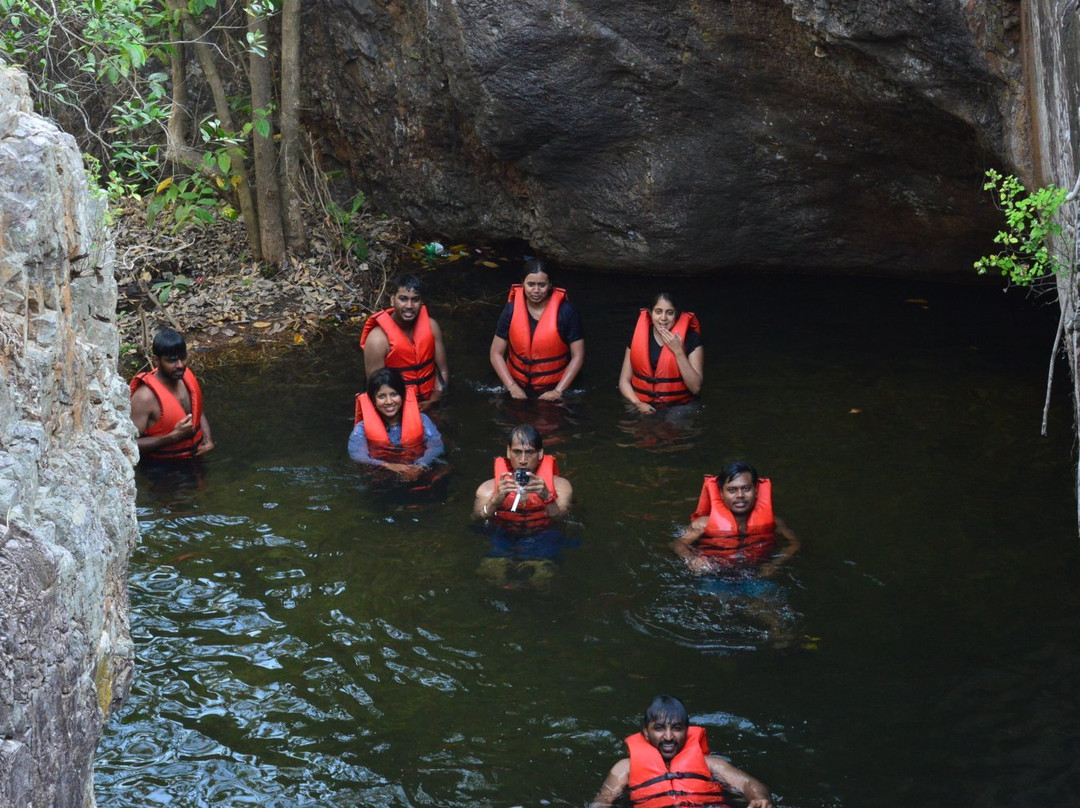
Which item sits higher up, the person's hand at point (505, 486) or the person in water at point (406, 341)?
the person in water at point (406, 341)

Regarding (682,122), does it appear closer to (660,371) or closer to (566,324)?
(566,324)

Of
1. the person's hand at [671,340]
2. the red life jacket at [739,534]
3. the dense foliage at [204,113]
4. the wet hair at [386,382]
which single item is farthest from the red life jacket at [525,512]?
the dense foliage at [204,113]

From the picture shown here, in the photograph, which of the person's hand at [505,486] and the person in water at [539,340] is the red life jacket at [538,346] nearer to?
the person in water at [539,340]

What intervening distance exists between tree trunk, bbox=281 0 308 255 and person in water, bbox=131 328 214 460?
3795 mm

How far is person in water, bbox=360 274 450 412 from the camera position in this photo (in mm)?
9258

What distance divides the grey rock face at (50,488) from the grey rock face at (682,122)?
19.6 feet

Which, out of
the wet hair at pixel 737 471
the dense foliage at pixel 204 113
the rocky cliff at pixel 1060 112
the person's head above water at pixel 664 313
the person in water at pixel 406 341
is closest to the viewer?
the rocky cliff at pixel 1060 112

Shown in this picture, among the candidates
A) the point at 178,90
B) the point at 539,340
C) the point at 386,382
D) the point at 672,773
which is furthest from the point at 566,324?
the point at 178,90

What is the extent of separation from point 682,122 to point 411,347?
3169 millimetres

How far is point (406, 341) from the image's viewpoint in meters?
9.31

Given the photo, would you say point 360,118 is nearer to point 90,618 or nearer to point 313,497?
point 313,497

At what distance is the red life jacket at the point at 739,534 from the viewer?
7.23 metres

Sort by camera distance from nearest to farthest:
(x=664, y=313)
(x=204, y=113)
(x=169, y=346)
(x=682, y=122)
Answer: (x=169, y=346)
(x=664, y=313)
(x=682, y=122)
(x=204, y=113)

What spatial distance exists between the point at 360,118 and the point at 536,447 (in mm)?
6357
